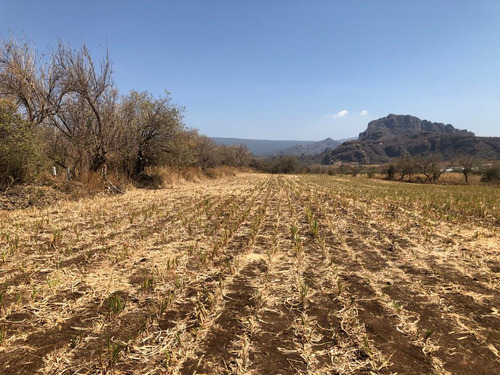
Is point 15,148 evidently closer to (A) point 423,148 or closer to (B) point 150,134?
(B) point 150,134

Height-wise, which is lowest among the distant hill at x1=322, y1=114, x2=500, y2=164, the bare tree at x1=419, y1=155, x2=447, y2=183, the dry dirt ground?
the dry dirt ground

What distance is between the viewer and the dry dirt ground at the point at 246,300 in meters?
2.35

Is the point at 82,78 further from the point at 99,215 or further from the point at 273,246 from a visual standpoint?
the point at 273,246

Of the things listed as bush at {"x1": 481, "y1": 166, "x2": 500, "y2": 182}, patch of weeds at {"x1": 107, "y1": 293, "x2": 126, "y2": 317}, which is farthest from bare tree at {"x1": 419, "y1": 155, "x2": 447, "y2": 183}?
patch of weeds at {"x1": 107, "y1": 293, "x2": 126, "y2": 317}

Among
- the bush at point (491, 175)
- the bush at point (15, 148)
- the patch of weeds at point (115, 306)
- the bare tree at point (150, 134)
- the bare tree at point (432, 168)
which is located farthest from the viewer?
the bare tree at point (432, 168)

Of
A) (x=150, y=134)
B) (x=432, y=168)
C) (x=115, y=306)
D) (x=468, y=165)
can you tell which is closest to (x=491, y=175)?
(x=468, y=165)

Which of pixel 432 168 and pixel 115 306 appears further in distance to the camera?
pixel 432 168

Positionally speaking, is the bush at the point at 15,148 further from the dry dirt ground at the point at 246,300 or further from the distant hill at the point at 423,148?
the distant hill at the point at 423,148

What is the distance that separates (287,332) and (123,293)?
92.6 inches

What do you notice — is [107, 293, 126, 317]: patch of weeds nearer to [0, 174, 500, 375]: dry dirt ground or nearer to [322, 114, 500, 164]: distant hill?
[0, 174, 500, 375]: dry dirt ground

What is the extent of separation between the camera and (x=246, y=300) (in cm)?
341

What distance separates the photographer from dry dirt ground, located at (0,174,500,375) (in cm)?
235

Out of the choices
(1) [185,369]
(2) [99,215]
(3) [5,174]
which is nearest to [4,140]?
(3) [5,174]

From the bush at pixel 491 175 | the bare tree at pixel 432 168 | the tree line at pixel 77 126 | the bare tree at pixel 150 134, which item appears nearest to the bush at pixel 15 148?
the tree line at pixel 77 126
